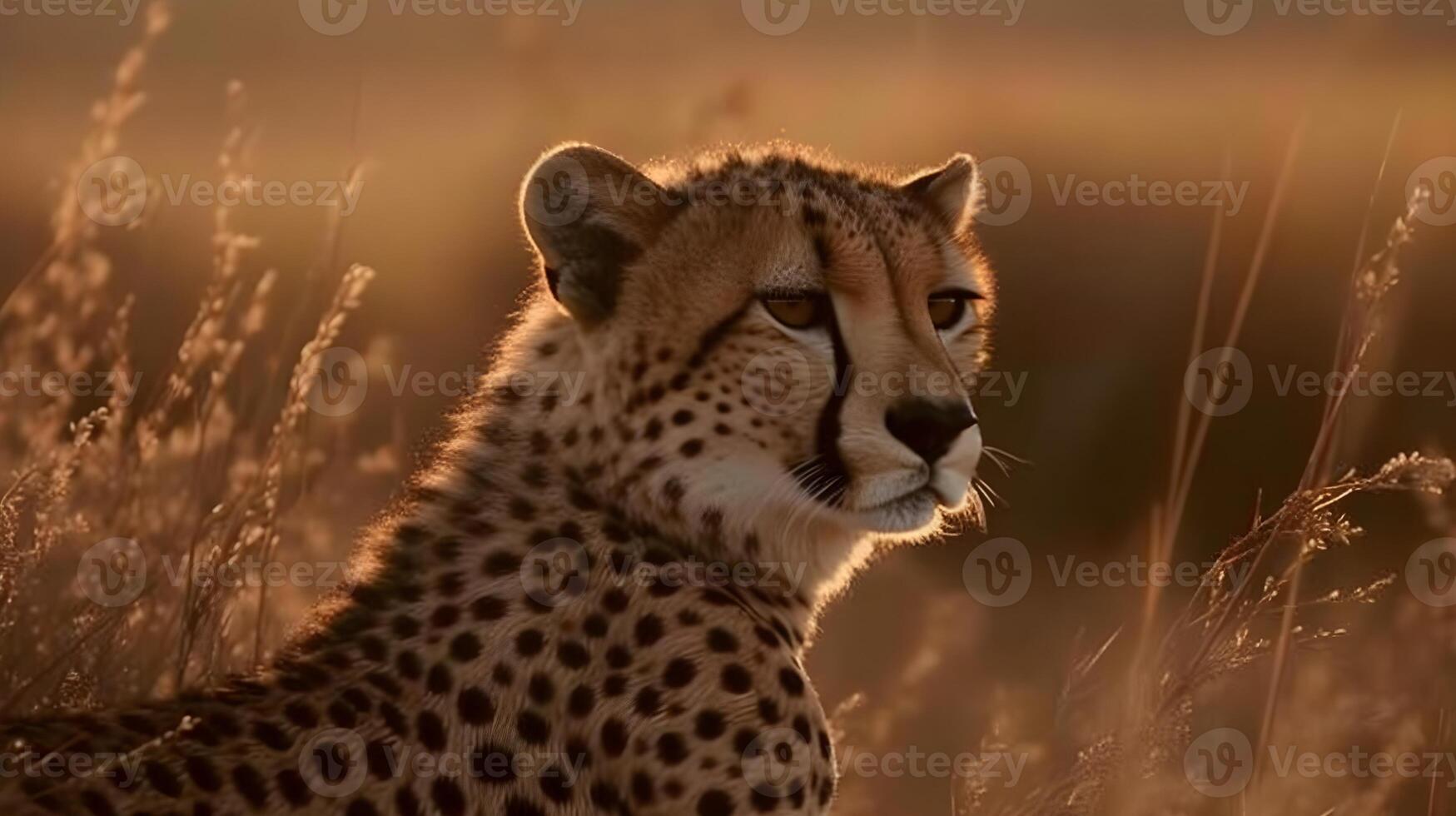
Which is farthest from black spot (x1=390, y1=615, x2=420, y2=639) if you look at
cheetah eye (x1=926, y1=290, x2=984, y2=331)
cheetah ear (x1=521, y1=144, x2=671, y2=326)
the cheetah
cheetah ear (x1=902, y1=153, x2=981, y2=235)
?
cheetah ear (x1=902, y1=153, x2=981, y2=235)

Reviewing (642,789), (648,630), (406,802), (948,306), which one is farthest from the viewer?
(948,306)

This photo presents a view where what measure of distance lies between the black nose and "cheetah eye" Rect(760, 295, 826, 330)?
0.67 feet

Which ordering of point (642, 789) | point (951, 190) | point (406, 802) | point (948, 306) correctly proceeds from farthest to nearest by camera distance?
point (951, 190), point (948, 306), point (642, 789), point (406, 802)

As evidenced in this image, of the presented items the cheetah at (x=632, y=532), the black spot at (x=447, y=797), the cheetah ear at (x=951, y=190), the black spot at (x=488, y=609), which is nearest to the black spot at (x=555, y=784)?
the cheetah at (x=632, y=532)

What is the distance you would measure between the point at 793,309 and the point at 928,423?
281 millimetres

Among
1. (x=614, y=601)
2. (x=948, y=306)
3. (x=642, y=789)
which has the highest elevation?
(x=948, y=306)

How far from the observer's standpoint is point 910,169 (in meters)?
4.07

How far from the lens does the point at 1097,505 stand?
6.53 metres

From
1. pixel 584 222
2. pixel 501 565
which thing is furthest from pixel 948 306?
pixel 501 565

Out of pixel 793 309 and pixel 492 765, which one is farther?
pixel 793 309

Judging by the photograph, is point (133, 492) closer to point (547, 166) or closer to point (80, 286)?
point (80, 286)

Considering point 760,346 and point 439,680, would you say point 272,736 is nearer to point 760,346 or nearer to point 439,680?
point 439,680

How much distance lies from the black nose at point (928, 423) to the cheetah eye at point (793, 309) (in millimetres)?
205

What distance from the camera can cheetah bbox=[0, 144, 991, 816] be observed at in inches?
99.2
